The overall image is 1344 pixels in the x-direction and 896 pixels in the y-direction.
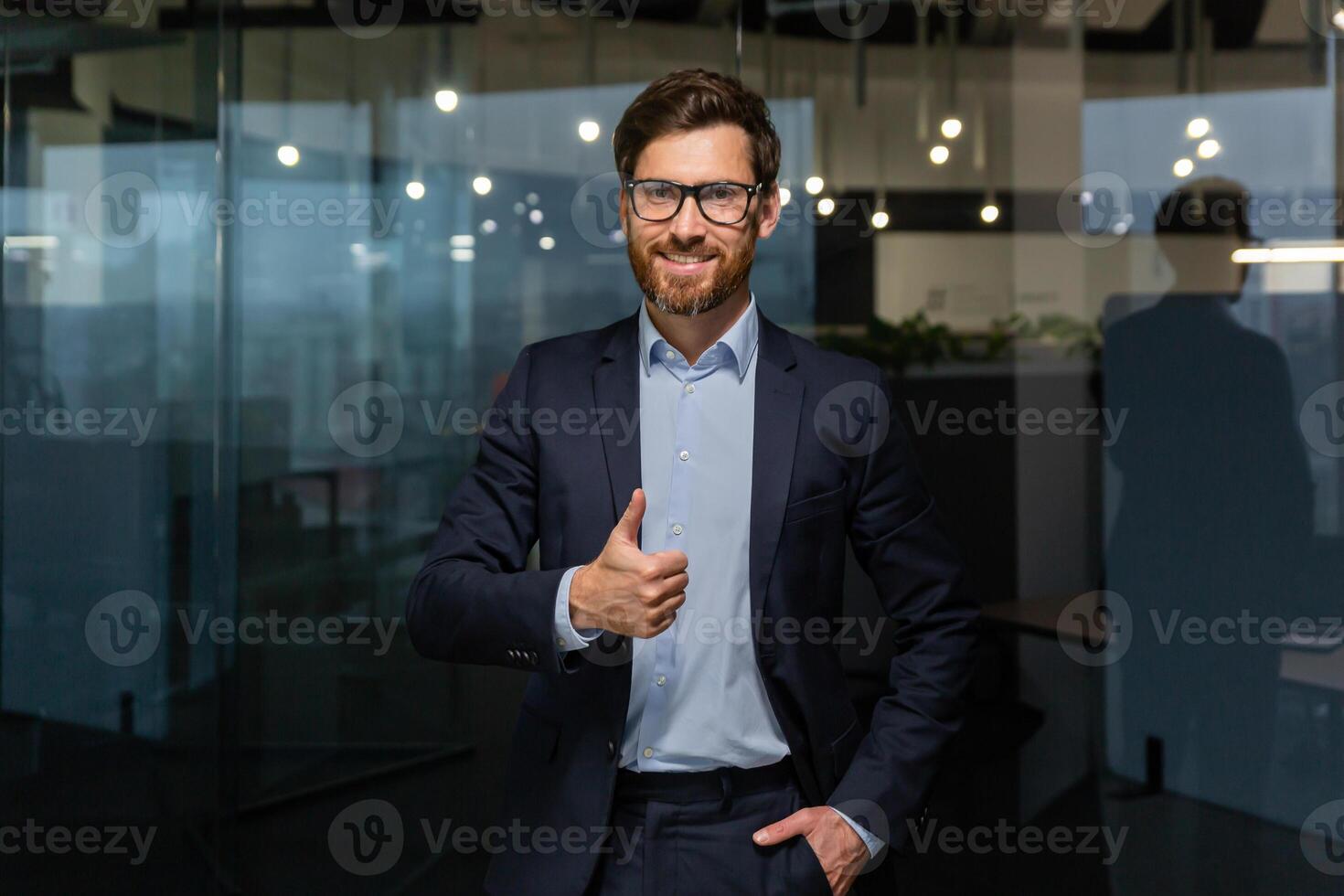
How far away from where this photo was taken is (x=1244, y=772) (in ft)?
9.98

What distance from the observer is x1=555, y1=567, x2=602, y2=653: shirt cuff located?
148 cm

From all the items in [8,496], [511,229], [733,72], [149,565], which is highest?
[733,72]

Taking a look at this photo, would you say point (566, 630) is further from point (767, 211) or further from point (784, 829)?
Answer: point (767, 211)

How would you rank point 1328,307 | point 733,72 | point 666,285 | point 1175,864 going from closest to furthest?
point 666,285 < point 1328,307 < point 1175,864 < point 733,72

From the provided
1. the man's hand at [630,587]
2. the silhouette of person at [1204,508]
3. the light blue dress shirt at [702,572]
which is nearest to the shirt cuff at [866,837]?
the light blue dress shirt at [702,572]

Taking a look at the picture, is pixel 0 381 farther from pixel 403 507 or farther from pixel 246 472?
pixel 403 507

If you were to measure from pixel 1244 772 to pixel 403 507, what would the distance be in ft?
7.87

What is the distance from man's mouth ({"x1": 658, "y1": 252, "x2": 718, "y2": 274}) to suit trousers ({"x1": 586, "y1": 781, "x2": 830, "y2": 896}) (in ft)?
2.40

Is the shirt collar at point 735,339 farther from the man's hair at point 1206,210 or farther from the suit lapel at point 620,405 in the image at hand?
the man's hair at point 1206,210

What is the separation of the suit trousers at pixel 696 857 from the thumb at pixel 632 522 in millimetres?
432

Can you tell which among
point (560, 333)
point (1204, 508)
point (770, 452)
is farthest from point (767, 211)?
point (1204, 508)

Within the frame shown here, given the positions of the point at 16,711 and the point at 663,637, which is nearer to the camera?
the point at 663,637

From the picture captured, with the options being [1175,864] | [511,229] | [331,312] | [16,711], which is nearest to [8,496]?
[16,711]

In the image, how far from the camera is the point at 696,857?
1.63 meters
